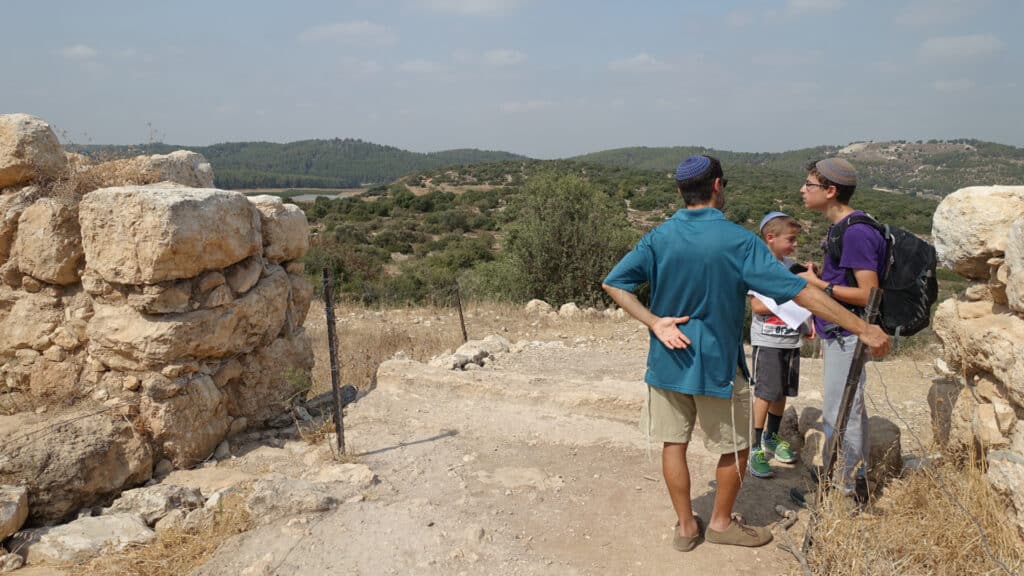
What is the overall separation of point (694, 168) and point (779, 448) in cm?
223

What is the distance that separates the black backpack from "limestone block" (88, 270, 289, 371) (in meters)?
4.25

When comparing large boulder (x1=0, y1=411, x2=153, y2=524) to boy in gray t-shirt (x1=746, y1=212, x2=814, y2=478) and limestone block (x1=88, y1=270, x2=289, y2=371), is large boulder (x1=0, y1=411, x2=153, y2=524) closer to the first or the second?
limestone block (x1=88, y1=270, x2=289, y2=371)

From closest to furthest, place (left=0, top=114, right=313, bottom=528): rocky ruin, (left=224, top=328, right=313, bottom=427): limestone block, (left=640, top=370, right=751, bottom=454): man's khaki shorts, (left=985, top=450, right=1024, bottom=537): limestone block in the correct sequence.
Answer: (left=985, top=450, right=1024, bottom=537): limestone block, (left=640, top=370, right=751, bottom=454): man's khaki shorts, (left=0, top=114, right=313, bottom=528): rocky ruin, (left=224, top=328, right=313, bottom=427): limestone block

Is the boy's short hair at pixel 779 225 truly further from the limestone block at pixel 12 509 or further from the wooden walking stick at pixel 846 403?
the limestone block at pixel 12 509

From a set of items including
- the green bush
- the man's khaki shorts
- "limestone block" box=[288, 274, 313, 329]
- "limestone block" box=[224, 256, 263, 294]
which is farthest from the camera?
the green bush

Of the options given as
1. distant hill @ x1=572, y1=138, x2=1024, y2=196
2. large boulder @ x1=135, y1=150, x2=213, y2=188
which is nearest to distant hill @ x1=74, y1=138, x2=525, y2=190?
distant hill @ x1=572, y1=138, x2=1024, y2=196

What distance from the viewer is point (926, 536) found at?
2812 mm

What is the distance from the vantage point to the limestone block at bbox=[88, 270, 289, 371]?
4398 mm

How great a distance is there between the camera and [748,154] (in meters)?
96.2

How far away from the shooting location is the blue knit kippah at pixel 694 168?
2.77 meters

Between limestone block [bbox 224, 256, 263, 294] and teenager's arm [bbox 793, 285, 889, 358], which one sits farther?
limestone block [bbox 224, 256, 263, 294]

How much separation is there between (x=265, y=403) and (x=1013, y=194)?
535cm

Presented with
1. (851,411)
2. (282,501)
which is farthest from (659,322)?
(282,501)

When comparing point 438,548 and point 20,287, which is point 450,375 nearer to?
point 438,548
